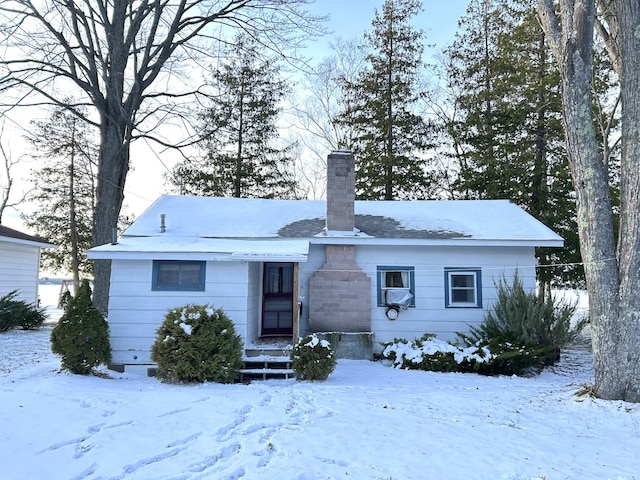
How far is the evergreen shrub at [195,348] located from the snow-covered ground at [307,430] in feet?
0.98

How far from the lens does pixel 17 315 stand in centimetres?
1376

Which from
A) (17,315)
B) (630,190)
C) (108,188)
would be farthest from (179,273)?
(17,315)

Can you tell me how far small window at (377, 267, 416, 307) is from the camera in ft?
34.6

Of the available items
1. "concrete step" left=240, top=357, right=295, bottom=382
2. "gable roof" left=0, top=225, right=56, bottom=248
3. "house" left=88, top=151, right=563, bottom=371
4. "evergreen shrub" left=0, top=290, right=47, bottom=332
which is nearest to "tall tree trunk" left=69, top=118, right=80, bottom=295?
"gable roof" left=0, top=225, right=56, bottom=248

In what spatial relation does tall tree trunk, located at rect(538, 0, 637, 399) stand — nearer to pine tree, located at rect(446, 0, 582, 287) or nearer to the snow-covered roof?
the snow-covered roof

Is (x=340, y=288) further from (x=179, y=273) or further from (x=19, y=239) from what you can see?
(x=19, y=239)

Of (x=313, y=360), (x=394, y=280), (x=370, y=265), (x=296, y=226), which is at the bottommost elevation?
(x=313, y=360)

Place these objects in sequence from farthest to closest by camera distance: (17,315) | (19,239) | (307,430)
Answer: (19,239) < (17,315) < (307,430)

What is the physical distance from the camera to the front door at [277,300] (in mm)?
10696

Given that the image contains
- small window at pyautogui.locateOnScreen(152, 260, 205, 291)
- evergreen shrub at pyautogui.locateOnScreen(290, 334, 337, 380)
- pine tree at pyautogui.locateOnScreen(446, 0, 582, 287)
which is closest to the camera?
evergreen shrub at pyautogui.locateOnScreen(290, 334, 337, 380)

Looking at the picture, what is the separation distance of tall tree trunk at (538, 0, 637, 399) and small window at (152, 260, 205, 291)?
702 centimetres

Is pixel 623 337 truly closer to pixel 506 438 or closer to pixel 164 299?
pixel 506 438

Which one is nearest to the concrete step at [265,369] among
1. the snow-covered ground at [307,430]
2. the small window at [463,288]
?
the snow-covered ground at [307,430]

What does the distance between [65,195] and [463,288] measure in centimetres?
2274
